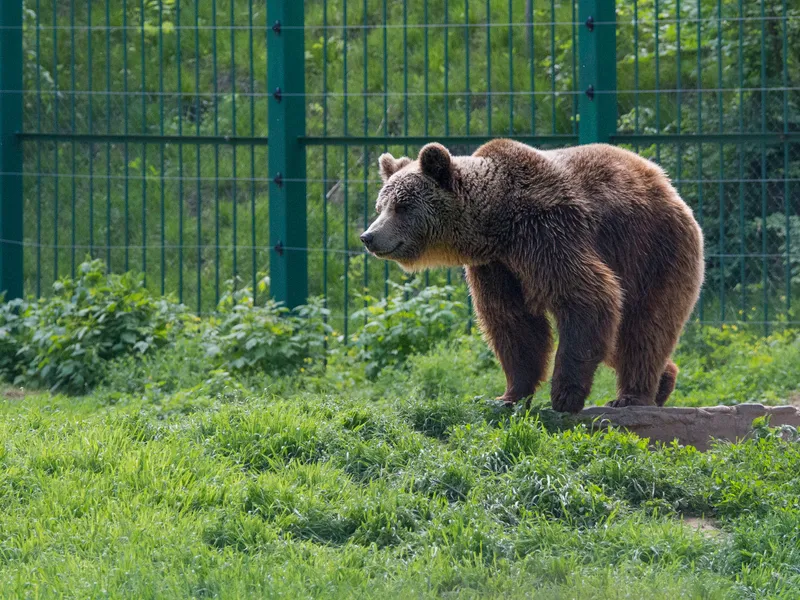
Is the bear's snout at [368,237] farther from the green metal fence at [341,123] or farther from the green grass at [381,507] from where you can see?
the green metal fence at [341,123]

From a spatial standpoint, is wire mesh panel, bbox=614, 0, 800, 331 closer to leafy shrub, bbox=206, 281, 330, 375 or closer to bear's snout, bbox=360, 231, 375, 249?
leafy shrub, bbox=206, 281, 330, 375

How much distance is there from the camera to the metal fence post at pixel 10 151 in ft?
32.3

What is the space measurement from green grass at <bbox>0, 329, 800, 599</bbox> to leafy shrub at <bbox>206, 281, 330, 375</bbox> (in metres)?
1.73

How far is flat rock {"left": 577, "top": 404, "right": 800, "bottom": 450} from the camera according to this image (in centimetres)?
584

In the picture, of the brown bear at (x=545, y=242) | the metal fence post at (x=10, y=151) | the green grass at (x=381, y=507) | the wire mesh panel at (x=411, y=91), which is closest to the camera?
the green grass at (x=381, y=507)

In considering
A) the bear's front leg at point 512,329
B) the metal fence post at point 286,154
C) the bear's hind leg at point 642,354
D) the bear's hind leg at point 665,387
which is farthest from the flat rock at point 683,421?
the metal fence post at point 286,154

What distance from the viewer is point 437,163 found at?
6.11 metres

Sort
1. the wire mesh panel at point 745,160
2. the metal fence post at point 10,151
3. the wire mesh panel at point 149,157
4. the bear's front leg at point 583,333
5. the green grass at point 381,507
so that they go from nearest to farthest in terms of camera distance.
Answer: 1. the green grass at point 381,507
2. the bear's front leg at point 583,333
3. the metal fence post at point 10,151
4. the wire mesh panel at point 745,160
5. the wire mesh panel at point 149,157

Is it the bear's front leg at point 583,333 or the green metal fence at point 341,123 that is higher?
the green metal fence at point 341,123

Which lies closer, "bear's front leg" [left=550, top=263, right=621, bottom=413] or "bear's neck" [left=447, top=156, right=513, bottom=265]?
"bear's front leg" [left=550, top=263, right=621, bottom=413]

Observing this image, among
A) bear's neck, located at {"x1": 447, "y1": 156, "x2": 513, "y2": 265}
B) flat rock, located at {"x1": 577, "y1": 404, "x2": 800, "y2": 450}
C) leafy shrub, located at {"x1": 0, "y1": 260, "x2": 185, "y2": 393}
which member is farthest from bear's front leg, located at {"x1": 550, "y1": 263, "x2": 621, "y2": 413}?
leafy shrub, located at {"x1": 0, "y1": 260, "x2": 185, "y2": 393}

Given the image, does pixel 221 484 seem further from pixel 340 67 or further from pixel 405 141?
pixel 340 67

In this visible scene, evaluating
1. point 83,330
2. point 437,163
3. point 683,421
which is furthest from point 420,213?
point 83,330

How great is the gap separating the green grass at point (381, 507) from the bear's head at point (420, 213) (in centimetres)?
88
